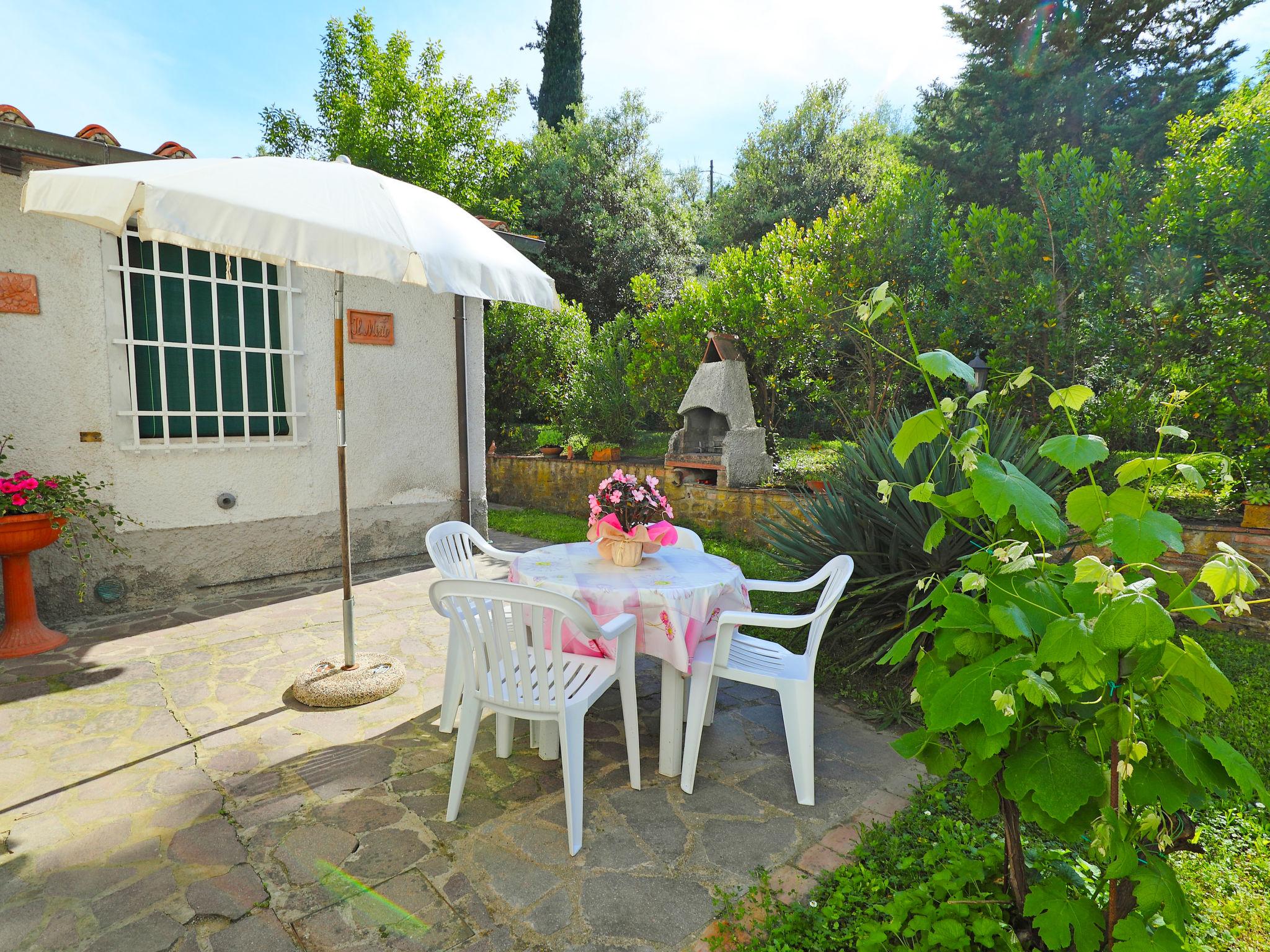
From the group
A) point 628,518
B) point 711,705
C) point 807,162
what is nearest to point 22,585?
point 628,518

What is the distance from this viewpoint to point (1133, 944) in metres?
1.31

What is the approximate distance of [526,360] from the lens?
11219mm

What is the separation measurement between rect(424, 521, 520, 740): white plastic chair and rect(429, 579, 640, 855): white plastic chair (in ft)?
0.35

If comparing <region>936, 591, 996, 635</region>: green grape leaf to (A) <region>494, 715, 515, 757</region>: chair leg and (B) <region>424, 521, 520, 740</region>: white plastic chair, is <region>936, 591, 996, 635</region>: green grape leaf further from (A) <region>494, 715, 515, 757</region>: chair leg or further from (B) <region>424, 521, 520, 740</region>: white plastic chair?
(A) <region>494, 715, 515, 757</region>: chair leg

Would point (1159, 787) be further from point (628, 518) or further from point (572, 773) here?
point (628, 518)

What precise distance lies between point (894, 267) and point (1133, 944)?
7.49 m

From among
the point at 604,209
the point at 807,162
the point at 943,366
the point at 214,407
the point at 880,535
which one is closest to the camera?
the point at 943,366

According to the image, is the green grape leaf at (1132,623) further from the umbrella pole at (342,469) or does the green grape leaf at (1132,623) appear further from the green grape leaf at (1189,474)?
the umbrella pole at (342,469)

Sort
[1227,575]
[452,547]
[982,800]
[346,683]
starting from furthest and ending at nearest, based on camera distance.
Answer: [452,547] → [346,683] → [982,800] → [1227,575]

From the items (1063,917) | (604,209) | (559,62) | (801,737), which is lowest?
(801,737)

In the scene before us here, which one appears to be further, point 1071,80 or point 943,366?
point 1071,80

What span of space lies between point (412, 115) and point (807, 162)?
10.2 m

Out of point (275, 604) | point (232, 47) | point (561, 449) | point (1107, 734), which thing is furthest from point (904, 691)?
point (232, 47)

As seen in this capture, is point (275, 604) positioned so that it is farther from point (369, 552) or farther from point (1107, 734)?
point (1107, 734)
